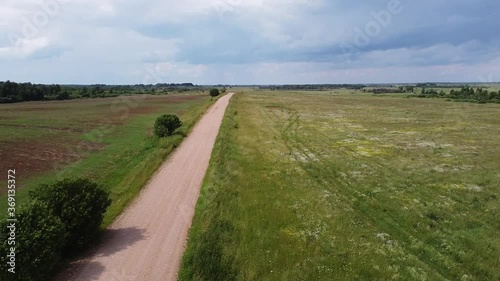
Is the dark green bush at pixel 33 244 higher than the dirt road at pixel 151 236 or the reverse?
higher

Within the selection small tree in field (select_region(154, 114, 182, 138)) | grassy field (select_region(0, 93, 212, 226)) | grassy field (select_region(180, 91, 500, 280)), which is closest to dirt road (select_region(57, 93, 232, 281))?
grassy field (select_region(180, 91, 500, 280))

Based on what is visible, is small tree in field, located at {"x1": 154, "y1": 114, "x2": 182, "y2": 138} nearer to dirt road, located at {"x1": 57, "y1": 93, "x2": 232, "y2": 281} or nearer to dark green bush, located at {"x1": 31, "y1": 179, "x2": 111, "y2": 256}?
dirt road, located at {"x1": 57, "y1": 93, "x2": 232, "y2": 281}

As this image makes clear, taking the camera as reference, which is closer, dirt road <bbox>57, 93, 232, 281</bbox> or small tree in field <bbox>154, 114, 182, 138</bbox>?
dirt road <bbox>57, 93, 232, 281</bbox>

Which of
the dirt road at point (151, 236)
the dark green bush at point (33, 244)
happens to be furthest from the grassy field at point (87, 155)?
the dark green bush at point (33, 244)

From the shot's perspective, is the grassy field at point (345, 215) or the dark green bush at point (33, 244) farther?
the grassy field at point (345, 215)

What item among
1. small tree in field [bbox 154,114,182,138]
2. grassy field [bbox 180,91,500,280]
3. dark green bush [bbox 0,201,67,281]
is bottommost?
grassy field [bbox 180,91,500,280]

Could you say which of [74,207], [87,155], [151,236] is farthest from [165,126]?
[74,207]

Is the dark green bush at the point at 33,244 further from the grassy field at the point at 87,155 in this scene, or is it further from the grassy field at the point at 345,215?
the grassy field at the point at 87,155
